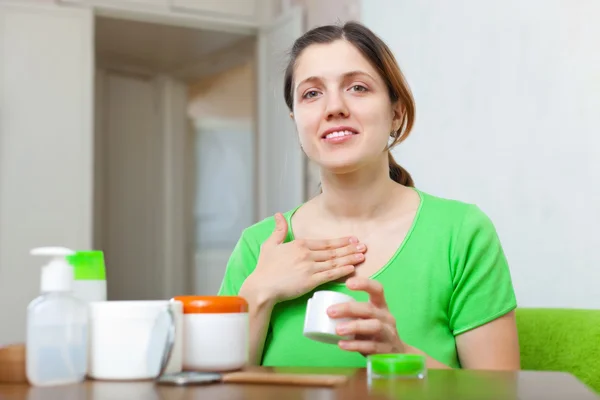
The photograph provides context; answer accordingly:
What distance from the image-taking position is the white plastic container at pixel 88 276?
0.87 meters

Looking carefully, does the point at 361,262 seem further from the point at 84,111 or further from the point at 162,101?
the point at 162,101

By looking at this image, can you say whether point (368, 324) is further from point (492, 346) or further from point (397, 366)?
point (492, 346)

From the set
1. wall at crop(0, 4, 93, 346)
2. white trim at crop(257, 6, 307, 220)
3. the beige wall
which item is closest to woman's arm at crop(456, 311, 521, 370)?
wall at crop(0, 4, 93, 346)

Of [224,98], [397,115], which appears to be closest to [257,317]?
[397,115]

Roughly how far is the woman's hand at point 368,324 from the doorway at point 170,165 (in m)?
4.23

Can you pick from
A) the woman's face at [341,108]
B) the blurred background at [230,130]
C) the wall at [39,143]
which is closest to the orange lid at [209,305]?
the woman's face at [341,108]

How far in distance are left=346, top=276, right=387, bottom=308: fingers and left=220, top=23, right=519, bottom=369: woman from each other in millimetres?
140

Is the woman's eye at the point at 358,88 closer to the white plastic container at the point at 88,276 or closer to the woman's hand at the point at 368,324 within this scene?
the woman's hand at the point at 368,324

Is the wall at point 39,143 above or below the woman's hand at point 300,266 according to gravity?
above

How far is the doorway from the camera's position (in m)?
5.22

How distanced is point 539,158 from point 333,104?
109 centimetres

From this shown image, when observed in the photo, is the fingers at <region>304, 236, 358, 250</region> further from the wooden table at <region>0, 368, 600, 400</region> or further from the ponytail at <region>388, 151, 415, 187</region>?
the wooden table at <region>0, 368, 600, 400</region>

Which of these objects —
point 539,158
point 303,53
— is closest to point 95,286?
point 303,53

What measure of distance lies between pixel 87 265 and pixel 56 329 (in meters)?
0.11
